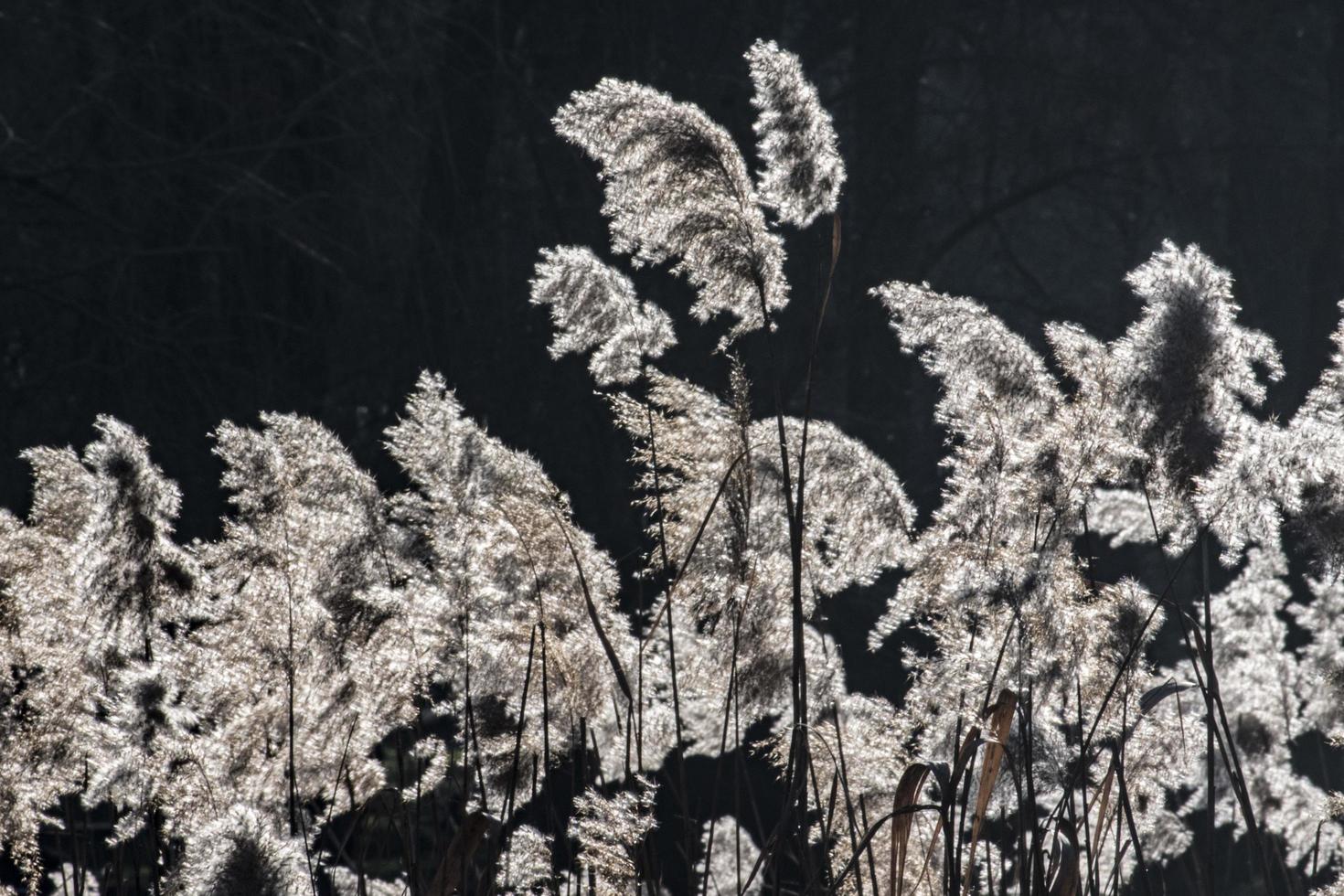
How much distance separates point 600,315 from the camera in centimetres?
296

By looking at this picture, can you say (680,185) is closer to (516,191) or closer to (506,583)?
(506,583)

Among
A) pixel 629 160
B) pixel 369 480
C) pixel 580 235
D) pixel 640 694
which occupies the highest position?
pixel 580 235

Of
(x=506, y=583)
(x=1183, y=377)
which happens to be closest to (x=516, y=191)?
(x=506, y=583)

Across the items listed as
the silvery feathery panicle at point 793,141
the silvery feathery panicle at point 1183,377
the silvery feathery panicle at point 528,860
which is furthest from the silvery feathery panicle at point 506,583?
the silvery feathery panicle at point 1183,377

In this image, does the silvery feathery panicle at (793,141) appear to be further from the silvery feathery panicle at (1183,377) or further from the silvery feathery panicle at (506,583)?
the silvery feathery panicle at (506,583)

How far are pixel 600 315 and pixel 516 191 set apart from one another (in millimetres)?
6176

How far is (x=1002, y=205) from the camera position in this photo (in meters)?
10.5

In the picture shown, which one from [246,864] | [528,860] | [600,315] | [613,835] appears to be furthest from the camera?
[600,315]

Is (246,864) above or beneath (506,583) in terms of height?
beneath

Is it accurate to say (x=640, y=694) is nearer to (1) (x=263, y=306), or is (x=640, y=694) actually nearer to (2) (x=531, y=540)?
(2) (x=531, y=540)

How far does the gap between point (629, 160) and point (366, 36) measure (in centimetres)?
621

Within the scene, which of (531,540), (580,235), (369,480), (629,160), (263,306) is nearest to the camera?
(629,160)

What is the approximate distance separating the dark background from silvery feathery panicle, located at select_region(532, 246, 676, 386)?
10.4 ft

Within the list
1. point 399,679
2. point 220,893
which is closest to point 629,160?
point 399,679
